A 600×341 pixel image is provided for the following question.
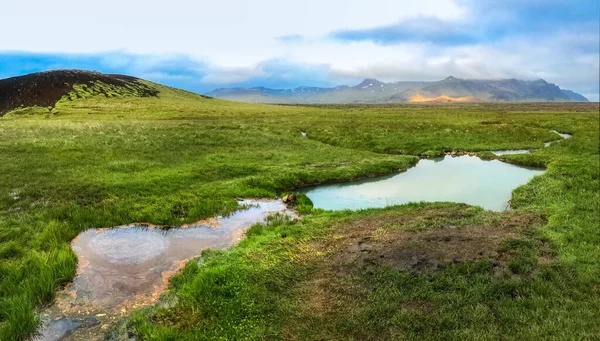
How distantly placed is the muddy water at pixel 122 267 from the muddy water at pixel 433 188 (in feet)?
20.1

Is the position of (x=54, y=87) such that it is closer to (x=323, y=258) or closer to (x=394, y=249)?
(x=323, y=258)

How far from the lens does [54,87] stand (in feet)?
497

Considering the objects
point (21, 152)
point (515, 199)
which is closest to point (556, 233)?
point (515, 199)

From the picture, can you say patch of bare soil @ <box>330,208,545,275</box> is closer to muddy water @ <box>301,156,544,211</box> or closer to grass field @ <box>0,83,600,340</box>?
grass field @ <box>0,83,600,340</box>

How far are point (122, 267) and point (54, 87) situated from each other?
170017mm

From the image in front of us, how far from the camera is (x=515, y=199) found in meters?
24.1

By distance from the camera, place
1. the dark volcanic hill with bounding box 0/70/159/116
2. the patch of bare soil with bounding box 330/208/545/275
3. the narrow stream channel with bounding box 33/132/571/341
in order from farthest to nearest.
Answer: the dark volcanic hill with bounding box 0/70/159/116
the patch of bare soil with bounding box 330/208/545/275
the narrow stream channel with bounding box 33/132/571/341

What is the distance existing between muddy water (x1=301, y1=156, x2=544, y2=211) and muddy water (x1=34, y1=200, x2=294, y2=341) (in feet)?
20.1

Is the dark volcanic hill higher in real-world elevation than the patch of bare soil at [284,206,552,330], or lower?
higher

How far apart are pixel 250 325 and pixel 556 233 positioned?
14.2 m

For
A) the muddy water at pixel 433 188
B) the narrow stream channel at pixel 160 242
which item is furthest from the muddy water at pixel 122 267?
the muddy water at pixel 433 188

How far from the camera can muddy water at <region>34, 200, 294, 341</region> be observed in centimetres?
1143

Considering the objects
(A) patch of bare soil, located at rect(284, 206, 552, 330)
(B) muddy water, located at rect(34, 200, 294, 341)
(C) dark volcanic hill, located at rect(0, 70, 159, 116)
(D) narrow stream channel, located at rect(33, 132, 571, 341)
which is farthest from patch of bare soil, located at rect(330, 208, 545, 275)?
(C) dark volcanic hill, located at rect(0, 70, 159, 116)

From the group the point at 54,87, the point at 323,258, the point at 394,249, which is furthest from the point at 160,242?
the point at 54,87
